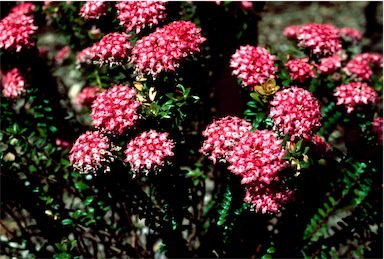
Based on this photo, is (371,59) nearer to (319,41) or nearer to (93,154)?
(319,41)

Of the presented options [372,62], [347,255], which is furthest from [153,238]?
[372,62]

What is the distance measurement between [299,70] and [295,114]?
0.47 meters

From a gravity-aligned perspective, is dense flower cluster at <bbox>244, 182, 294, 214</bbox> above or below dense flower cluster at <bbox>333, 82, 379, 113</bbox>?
below

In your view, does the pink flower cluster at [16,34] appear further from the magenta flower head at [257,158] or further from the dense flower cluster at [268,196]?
the dense flower cluster at [268,196]

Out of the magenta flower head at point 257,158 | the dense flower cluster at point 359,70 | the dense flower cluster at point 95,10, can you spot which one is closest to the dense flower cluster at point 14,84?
the dense flower cluster at point 95,10

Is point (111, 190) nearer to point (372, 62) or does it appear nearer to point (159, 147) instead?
point (159, 147)

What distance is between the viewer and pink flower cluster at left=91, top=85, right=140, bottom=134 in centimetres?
183

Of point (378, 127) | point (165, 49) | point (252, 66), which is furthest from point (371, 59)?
point (165, 49)

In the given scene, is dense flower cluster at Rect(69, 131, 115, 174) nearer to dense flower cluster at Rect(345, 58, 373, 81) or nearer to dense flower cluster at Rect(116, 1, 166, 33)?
dense flower cluster at Rect(116, 1, 166, 33)

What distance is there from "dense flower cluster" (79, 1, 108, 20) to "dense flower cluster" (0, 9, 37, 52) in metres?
0.30

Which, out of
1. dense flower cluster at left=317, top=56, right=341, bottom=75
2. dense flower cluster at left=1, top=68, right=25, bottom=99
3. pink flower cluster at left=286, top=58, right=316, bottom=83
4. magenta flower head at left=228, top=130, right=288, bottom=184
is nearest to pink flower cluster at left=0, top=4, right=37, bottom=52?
dense flower cluster at left=1, top=68, right=25, bottom=99

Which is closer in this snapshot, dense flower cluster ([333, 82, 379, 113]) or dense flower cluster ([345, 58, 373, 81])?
dense flower cluster ([333, 82, 379, 113])

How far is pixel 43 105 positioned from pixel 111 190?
743 millimetres

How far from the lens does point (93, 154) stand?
1.82 m
